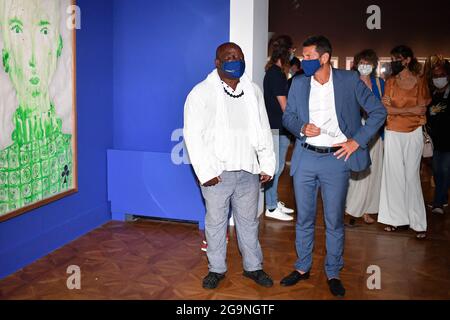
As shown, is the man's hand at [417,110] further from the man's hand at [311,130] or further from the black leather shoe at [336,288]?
the black leather shoe at [336,288]

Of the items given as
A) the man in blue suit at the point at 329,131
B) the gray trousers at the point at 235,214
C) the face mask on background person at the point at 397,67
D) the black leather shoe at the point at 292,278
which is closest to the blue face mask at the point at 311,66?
the man in blue suit at the point at 329,131

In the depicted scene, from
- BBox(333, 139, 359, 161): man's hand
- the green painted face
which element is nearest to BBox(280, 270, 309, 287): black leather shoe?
BBox(333, 139, 359, 161): man's hand

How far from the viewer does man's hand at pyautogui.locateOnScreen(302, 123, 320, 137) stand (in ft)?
10.6

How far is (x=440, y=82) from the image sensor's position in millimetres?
5070

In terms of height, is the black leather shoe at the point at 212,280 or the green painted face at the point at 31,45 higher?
the green painted face at the point at 31,45

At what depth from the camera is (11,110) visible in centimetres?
364

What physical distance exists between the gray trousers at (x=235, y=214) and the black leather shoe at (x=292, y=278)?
0.65 feet

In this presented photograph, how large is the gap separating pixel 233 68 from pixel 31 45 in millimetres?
1602

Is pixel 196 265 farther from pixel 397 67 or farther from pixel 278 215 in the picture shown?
pixel 397 67

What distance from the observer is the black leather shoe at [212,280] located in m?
3.51

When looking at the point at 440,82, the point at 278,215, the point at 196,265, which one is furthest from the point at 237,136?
the point at 440,82

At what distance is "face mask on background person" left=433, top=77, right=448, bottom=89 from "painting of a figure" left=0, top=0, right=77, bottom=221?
11.4 ft
